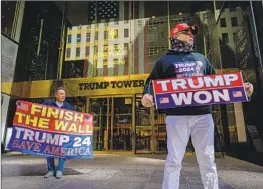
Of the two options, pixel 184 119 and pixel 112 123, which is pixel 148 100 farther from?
pixel 112 123

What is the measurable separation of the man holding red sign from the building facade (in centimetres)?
526

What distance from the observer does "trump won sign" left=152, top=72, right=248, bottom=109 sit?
7.30 feet

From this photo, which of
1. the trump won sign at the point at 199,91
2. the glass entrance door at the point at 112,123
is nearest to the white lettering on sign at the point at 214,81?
the trump won sign at the point at 199,91

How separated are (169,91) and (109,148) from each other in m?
5.79

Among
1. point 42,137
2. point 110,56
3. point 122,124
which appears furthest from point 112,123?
point 42,137

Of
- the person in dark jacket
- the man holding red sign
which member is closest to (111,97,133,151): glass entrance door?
the person in dark jacket

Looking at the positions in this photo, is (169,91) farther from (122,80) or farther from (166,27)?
(166,27)

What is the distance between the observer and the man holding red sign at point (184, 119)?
83.8 inches

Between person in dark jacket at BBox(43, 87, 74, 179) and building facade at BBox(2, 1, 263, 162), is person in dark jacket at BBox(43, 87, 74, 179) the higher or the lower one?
the lower one

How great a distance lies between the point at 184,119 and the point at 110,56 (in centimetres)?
596

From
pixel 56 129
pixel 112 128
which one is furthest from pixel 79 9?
pixel 56 129

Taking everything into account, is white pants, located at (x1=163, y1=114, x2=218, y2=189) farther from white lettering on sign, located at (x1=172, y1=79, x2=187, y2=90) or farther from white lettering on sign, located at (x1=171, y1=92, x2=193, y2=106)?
white lettering on sign, located at (x1=172, y1=79, x2=187, y2=90)

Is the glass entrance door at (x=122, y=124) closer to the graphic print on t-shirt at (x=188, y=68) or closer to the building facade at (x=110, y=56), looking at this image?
the building facade at (x=110, y=56)

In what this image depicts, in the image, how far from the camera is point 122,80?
7902 mm
